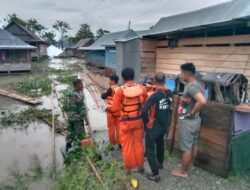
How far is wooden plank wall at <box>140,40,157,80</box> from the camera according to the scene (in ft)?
32.2

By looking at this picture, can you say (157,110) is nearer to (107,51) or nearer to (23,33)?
(107,51)

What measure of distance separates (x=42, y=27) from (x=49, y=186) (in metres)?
81.9

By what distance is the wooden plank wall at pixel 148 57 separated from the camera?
9805 mm

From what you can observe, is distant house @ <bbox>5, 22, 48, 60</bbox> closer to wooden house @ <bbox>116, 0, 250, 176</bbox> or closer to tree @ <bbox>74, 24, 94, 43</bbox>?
tree @ <bbox>74, 24, 94, 43</bbox>

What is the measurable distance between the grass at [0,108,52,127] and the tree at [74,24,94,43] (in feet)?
212

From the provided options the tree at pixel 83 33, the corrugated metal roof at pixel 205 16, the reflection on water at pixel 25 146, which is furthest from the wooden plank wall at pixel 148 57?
the tree at pixel 83 33

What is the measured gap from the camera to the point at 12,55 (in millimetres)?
27469

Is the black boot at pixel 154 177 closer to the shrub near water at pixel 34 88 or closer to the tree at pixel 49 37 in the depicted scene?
the shrub near water at pixel 34 88

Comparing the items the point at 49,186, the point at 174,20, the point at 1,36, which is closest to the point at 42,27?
the point at 1,36

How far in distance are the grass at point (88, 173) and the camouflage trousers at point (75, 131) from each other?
27 centimetres

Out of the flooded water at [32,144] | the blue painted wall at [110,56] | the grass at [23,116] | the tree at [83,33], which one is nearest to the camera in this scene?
the flooded water at [32,144]

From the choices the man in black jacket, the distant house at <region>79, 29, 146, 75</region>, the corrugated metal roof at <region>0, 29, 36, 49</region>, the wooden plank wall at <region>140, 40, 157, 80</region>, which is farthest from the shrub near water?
the man in black jacket

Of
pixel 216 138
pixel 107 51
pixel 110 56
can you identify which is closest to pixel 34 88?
pixel 110 56

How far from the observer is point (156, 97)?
419 centimetres
